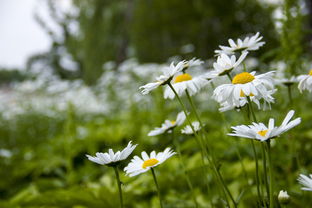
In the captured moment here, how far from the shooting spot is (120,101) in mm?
5680

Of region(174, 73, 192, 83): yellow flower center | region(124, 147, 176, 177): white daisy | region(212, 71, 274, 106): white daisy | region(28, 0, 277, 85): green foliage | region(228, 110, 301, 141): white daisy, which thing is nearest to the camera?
region(228, 110, 301, 141): white daisy

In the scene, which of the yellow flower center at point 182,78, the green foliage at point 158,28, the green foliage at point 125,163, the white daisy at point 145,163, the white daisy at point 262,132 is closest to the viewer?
the white daisy at point 262,132

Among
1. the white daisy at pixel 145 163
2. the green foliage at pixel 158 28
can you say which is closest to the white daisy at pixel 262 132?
the white daisy at pixel 145 163

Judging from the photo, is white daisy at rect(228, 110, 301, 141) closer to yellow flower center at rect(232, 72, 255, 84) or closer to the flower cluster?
the flower cluster

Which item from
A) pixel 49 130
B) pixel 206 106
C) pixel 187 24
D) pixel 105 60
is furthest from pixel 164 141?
pixel 105 60

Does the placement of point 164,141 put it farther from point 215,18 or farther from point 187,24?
point 187,24

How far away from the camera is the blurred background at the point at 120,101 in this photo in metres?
1.69

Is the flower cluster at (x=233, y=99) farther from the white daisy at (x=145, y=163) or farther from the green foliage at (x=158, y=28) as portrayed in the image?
the green foliage at (x=158, y=28)

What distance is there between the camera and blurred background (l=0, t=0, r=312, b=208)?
5.54 ft

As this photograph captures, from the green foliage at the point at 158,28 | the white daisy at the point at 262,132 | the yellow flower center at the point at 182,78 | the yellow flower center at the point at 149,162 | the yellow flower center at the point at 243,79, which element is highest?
the green foliage at the point at 158,28

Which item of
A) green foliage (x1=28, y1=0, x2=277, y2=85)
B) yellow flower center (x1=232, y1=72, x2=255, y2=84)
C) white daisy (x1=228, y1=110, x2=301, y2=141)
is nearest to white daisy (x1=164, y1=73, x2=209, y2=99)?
yellow flower center (x1=232, y1=72, x2=255, y2=84)

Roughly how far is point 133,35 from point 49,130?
405 cm

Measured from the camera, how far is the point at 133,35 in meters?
8.48

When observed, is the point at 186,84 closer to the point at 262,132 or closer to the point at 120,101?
the point at 262,132
